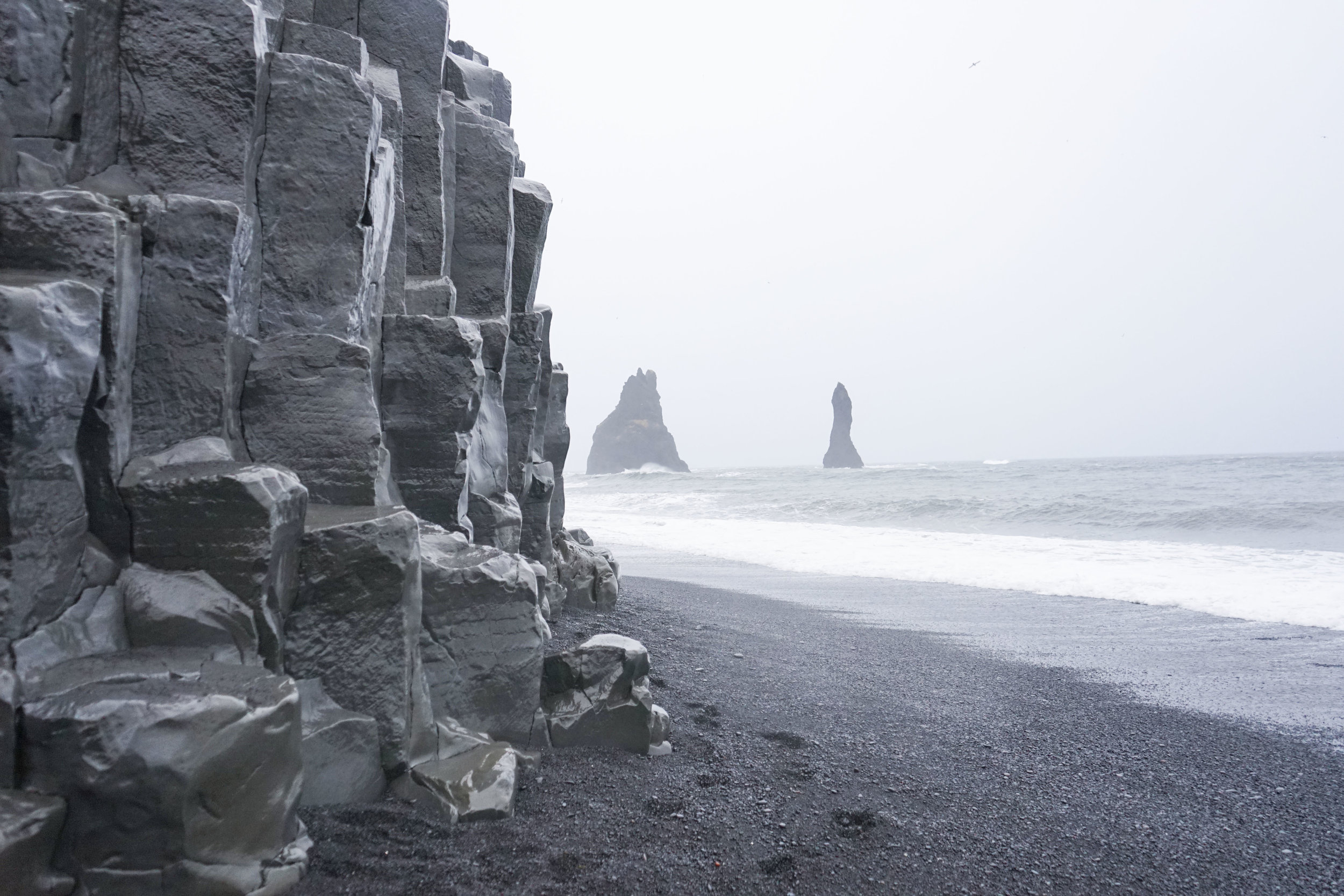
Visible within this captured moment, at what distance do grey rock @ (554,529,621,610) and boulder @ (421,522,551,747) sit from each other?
355 centimetres

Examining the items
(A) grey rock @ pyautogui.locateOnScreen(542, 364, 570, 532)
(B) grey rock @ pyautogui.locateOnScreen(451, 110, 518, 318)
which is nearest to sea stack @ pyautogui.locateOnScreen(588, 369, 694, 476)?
(A) grey rock @ pyautogui.locateOnScreen(542, 364, 570, 532)

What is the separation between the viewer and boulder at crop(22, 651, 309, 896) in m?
2.38

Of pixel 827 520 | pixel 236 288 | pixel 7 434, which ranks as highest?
pixel 236 288

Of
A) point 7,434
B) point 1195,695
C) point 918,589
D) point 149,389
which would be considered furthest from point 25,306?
point 918,589

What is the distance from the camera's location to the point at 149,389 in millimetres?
3332

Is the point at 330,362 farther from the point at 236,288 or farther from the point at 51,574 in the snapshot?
the point at 51,574

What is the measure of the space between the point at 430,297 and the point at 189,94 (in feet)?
6.11

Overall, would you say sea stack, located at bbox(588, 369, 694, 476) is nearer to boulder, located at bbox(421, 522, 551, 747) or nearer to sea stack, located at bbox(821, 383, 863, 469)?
sea stack, located at bbox(821, 383, 863, 469)

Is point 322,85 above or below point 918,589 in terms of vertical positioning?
above

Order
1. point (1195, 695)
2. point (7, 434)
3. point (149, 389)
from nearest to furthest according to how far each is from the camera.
A: point (7, 434) < point (149, 389) < point (1195, 695)

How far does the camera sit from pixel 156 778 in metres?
2.39

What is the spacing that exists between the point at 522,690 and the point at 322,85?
131 inches

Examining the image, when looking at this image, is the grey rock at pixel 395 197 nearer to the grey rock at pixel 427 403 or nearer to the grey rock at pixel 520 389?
the grey rock at pixel 427 403

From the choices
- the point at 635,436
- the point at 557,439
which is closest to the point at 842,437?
the point at 635,436
